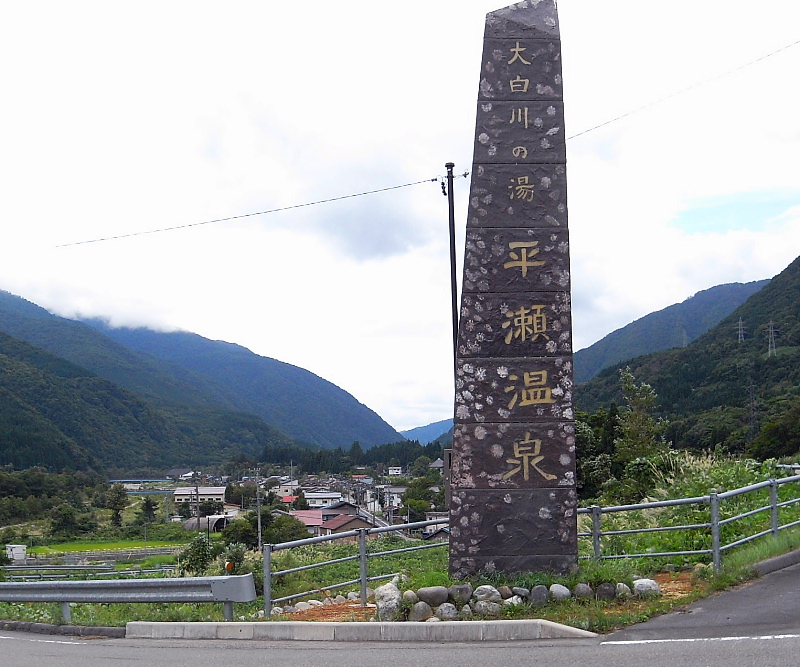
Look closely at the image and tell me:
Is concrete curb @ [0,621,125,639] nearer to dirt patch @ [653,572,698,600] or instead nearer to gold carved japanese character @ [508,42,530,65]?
dirt patch @ [653,572,698,600]

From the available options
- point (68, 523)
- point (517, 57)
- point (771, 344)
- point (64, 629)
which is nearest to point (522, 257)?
point (517, 57)

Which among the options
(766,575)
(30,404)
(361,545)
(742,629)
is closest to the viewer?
(742,629)

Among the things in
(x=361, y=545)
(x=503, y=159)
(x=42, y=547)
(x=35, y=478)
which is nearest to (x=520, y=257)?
(x=503, y=159)

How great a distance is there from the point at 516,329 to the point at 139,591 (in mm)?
5892

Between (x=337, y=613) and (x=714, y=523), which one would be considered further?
(x=337, y=613)

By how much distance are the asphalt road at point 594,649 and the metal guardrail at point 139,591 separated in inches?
28.1

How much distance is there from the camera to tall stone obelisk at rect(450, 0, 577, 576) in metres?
9.76

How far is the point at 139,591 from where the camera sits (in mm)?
11109

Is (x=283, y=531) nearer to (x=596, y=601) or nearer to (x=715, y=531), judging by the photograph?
(x=715, y=531)

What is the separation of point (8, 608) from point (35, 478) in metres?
98.5

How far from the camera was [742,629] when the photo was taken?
25.3 feet

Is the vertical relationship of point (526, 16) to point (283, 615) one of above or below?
above

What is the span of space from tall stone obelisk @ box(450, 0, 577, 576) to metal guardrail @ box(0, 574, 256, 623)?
2.66 meters

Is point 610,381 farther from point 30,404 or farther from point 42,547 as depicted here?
point 30,404
